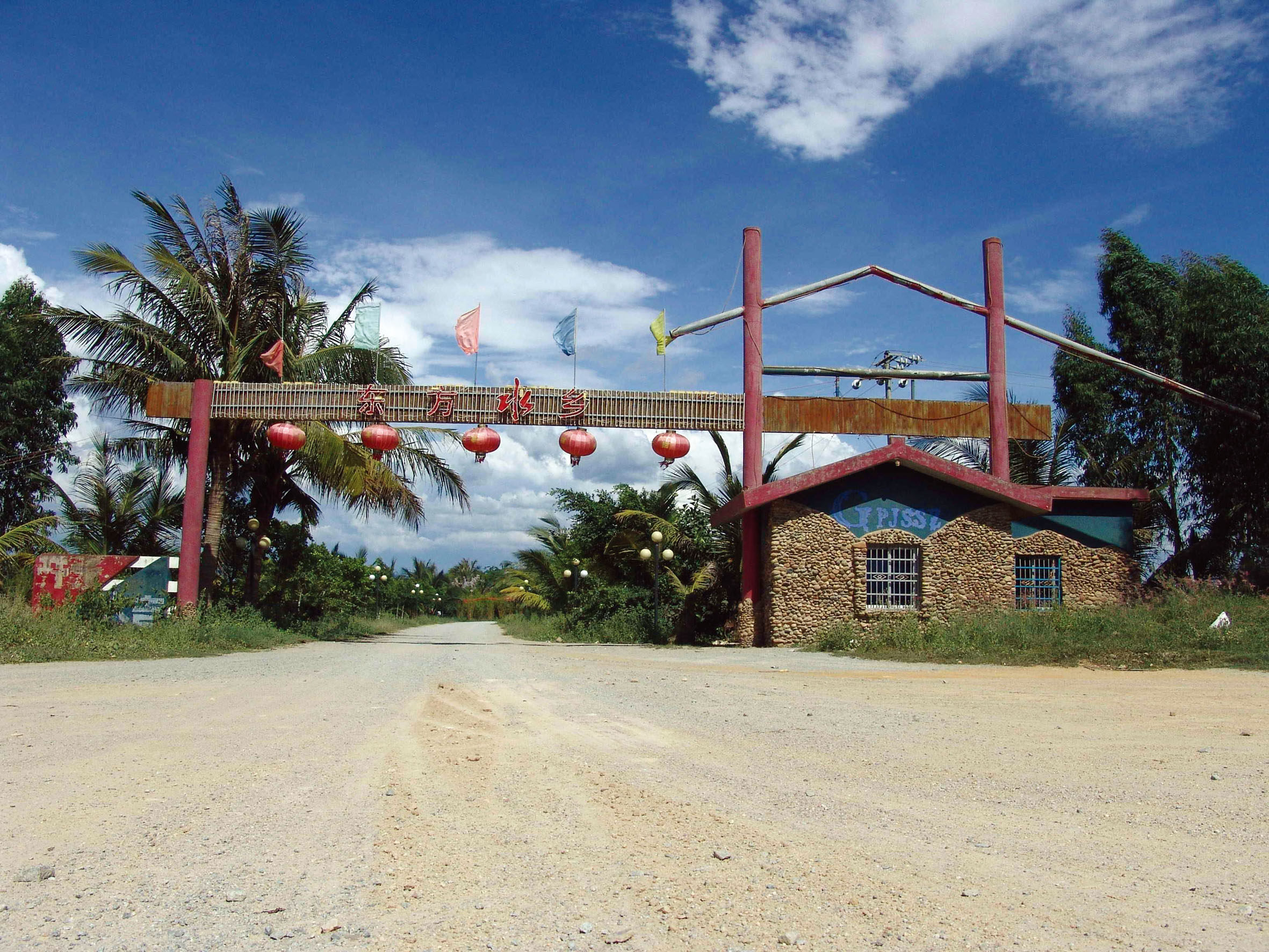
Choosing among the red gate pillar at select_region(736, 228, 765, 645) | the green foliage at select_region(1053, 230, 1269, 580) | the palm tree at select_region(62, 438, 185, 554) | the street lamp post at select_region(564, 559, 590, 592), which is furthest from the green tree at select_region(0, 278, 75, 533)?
the green foliage at select_region(1053, 230, 1269, 580)

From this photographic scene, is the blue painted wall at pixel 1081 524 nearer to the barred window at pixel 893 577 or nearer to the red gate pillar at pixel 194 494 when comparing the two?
the barred window at pixel 893 577

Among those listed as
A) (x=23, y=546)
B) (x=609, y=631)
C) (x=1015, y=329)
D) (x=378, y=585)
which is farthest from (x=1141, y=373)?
(x=378, y=585)

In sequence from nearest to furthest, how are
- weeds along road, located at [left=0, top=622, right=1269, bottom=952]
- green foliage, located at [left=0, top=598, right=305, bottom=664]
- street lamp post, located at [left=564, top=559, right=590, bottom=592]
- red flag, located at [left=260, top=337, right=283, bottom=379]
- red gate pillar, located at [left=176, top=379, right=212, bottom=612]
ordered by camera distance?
weeds along road, located at [left=0, top=622, right=1269, bottom=952]
green foliage, located at [left=0, top=598, right=305, bottom=664]
red gate pillar, located at [left=176, top=379, right=212, bottom=612]
red flag, located at [left=260, top=337, right=283, bottom=379]
street lamp post, located at [left=564, top=559, right=590, bottom=592]

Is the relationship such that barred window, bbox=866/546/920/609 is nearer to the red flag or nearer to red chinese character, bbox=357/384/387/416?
red chinese character, bbox=357/384/387/416

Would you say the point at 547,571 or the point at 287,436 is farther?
the point at 547,571

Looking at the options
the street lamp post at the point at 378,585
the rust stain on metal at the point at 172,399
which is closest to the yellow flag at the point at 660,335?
the rust stain on metal at the point at 172,399

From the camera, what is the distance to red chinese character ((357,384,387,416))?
63.4 ft

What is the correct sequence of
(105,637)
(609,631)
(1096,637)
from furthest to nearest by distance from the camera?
Answer: 1. (609,631)
2. (105,637)
3. (1096,637)

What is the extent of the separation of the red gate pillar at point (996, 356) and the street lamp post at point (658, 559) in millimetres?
7852

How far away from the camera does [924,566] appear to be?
18.2 meters

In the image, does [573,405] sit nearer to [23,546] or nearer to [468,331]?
[468,331]

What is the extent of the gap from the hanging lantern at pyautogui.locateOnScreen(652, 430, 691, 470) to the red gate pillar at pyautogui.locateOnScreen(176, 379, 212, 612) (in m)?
9.89

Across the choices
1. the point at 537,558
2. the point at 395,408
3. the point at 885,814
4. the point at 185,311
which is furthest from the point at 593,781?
the point at 537,558

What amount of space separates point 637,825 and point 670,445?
45.8 ft
